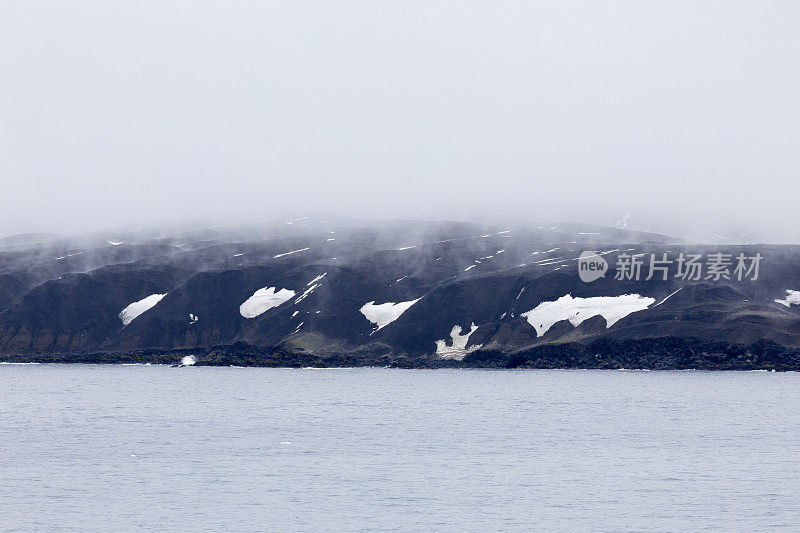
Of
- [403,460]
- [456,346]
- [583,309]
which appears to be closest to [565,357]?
[583,309]

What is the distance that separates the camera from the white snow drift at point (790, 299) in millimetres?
164625

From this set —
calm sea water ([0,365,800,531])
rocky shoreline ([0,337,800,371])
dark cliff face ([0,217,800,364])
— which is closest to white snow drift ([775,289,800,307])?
dark cliff face ([0,217,800,364])

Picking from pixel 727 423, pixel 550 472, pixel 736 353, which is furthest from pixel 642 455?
pixel 736 353

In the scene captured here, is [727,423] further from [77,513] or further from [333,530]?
[77,513]

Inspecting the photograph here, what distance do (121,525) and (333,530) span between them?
8849 mm

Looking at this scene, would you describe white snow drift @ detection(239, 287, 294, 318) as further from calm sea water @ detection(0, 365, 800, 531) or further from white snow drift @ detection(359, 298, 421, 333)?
calm sea water @ detection(0, 365, 800, 531)

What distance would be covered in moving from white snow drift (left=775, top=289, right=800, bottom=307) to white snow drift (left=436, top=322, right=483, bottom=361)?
176 feet

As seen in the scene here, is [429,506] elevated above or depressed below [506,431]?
above

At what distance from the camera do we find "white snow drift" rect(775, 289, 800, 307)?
164625mm

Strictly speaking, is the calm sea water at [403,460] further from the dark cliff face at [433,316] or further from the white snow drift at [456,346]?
the white snow drift at [456,346]

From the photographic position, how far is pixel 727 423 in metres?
72.4

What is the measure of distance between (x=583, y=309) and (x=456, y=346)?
22.9 m

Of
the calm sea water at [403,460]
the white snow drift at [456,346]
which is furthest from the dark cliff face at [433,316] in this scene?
the calm sea water at [403,460]

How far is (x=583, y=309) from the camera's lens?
164375mm
